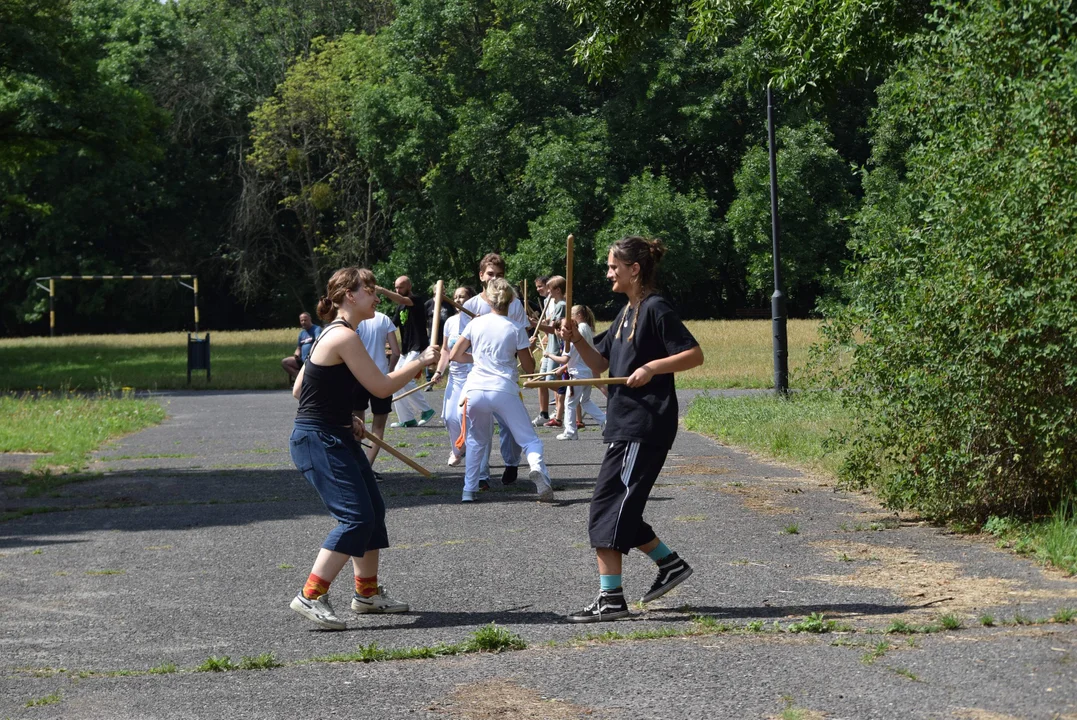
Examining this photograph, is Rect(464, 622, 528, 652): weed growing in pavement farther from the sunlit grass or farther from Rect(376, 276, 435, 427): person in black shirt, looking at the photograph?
the sunlit grass

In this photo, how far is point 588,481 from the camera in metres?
12.3

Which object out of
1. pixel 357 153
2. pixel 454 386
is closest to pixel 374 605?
pixel 454 386

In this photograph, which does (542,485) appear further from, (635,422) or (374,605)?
(635,422)

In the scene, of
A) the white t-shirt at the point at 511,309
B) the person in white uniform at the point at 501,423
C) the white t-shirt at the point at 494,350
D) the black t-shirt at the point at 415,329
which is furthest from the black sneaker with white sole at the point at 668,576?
the black t-shirt at the point at 415,329

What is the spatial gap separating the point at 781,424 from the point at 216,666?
10692 mm

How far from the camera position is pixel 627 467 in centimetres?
684

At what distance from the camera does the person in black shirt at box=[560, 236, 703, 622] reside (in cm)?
679

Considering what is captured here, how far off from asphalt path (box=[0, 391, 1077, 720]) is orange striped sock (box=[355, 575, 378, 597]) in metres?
0.17

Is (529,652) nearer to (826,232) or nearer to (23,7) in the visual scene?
(23,7)

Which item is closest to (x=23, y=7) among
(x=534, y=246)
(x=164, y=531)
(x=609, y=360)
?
(x=534, y=246)

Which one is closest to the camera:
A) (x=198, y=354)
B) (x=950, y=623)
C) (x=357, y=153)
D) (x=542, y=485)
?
(x=950, y=623)

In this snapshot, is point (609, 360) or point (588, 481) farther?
point (588, 481)

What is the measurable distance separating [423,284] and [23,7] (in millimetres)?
21532

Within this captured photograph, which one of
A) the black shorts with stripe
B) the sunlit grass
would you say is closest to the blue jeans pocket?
the black shorts with stripe
